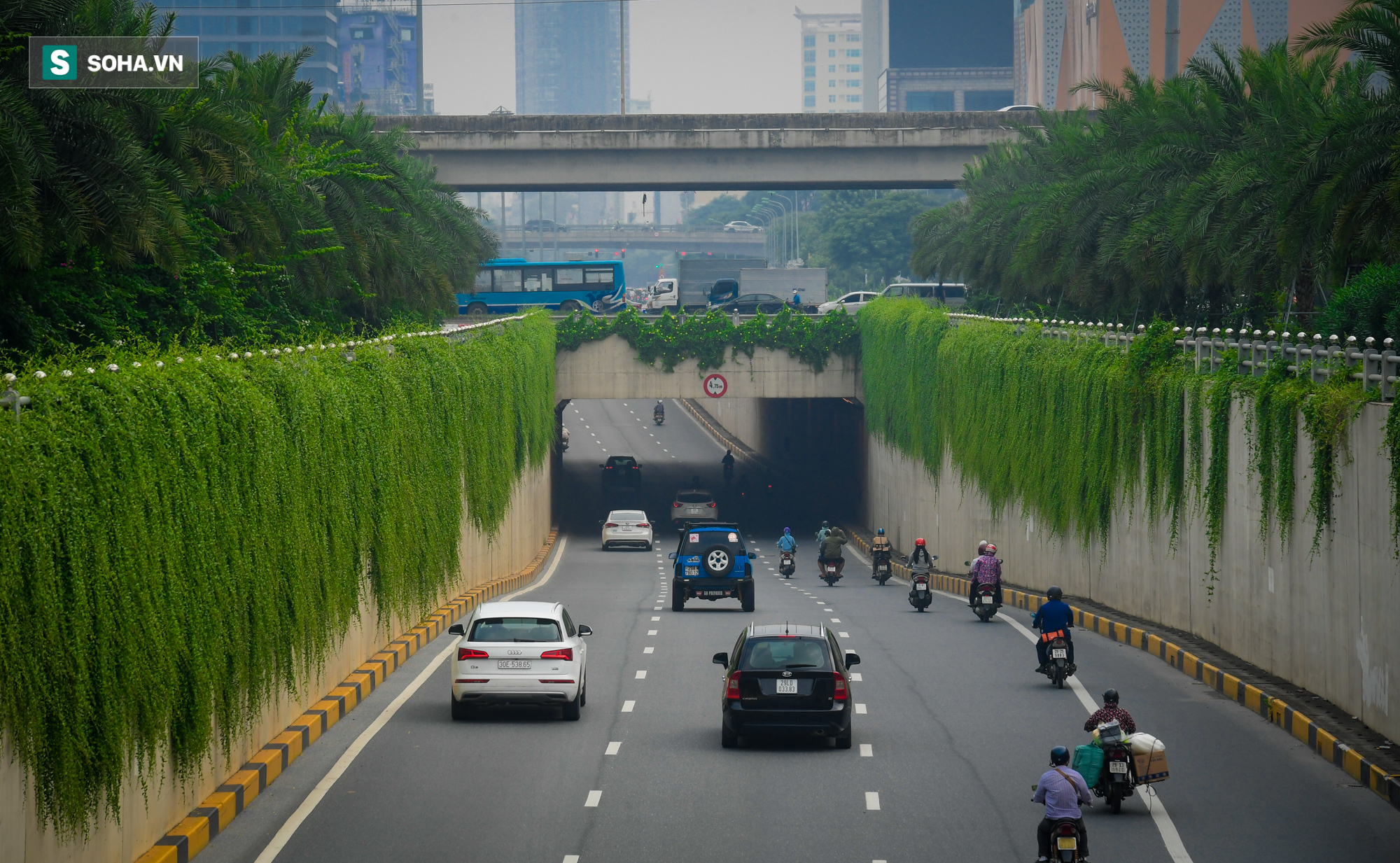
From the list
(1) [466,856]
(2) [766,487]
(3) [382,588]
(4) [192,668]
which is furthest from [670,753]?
(2) [766,487]

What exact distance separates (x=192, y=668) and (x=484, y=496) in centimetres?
1998

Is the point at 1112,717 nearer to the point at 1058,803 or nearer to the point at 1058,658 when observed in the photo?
the point at 1058,803

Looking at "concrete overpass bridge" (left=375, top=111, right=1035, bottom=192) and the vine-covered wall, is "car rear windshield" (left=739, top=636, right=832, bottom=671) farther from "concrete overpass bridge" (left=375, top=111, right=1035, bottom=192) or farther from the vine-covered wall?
"concrete overpass bridge" (left=375, top=111, right=1035, bottom=192)

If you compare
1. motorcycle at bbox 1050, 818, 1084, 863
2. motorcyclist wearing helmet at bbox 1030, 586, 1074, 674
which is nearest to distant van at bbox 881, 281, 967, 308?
motorcyclist wearing helmet at bbox 1030, 586, 1074, 674

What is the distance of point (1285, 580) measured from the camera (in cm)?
1862

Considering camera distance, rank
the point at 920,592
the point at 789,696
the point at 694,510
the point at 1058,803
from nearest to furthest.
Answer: the point at 1058,803, the point at 789,696, the point at 920,592, the point at 694,510

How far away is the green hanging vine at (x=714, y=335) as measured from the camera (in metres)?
55.9

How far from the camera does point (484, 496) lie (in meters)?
32.2

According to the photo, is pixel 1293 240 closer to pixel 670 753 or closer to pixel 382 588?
pixel 670 753

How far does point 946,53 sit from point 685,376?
117 m

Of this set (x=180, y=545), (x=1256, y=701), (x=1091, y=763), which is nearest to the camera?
(x=180, y=545)

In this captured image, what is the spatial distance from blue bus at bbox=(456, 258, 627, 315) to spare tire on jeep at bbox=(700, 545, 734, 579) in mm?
37861

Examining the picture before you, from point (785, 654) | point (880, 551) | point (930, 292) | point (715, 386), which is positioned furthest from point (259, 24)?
point (785, 654)

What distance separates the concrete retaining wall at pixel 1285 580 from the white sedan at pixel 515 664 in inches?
337
